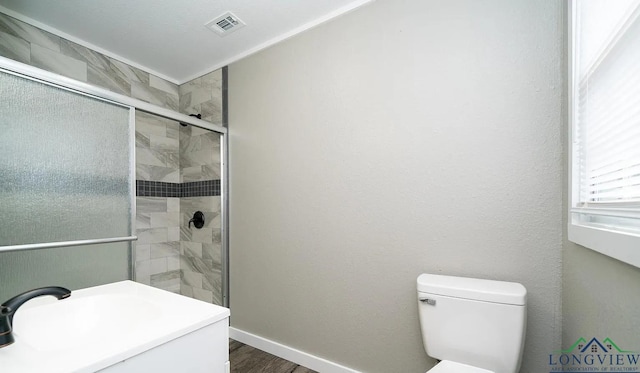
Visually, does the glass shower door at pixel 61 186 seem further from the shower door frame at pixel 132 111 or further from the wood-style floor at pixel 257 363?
the wood-style floor at pixel 257 363

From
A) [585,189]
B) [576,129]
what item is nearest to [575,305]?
[585,189]

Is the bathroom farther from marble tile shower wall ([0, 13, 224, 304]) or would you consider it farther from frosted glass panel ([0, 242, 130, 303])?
frosted glass panel ([0, 242, 130, 303])

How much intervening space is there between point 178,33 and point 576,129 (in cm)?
A: 248

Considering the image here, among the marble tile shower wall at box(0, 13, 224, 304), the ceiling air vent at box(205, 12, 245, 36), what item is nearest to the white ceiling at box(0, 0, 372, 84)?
the ceiling air vent at box(205, 12, 245, 36)

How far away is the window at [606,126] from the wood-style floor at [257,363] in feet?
5.72

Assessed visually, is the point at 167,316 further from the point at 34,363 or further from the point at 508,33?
the point at 508,33

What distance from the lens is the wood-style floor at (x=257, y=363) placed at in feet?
5.87

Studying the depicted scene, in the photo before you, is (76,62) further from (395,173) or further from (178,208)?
(395,173)

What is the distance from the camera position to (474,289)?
1.14 meters

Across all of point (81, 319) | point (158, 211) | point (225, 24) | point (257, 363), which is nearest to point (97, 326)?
point (81, 319)

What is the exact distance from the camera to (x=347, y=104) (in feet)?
5.60

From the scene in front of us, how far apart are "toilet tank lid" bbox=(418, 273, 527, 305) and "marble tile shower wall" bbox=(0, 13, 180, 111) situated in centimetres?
280

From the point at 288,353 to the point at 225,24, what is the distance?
7.90ft

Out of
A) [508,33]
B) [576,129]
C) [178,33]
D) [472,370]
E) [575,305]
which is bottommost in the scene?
Result: [472,370]
